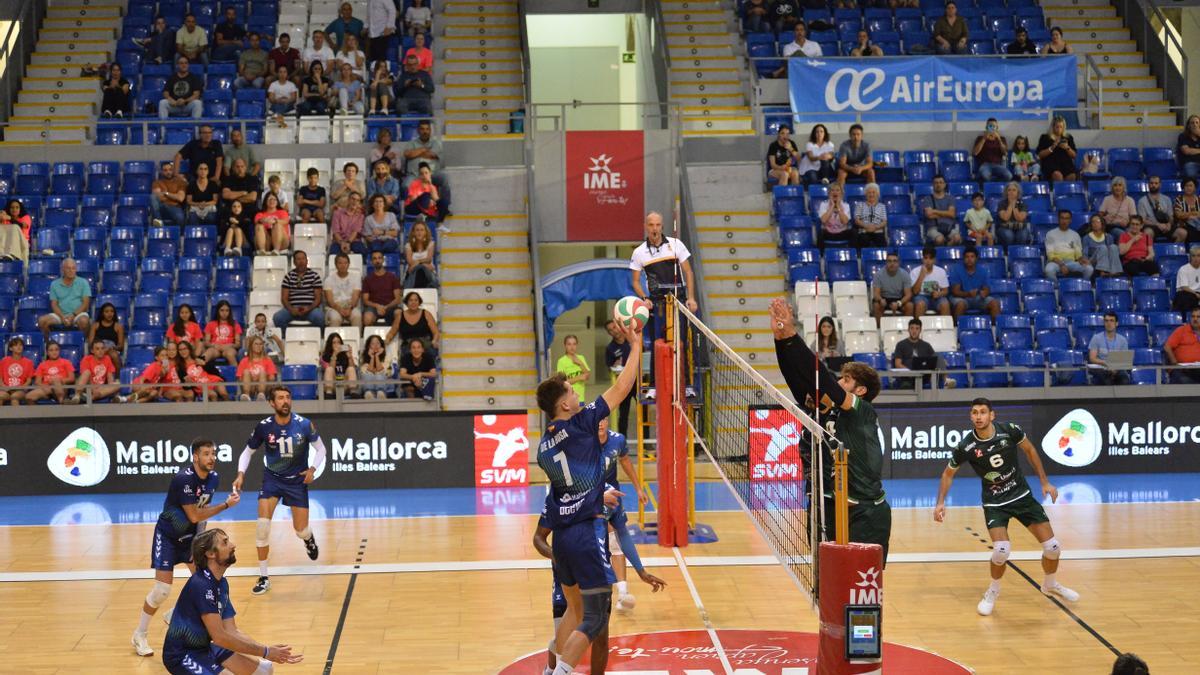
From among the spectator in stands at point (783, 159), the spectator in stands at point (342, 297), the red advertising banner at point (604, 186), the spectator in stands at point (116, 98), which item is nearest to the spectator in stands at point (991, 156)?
the spectator in stands at point (783, 159)

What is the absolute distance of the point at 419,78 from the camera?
24.5 m

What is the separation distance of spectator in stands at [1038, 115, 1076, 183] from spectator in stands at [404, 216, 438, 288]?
33.9 feet

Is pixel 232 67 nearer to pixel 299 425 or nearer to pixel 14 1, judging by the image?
pixel 14 1

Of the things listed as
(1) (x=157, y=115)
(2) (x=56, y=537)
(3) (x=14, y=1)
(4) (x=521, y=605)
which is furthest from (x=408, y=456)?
(3) (x=14, y=1)

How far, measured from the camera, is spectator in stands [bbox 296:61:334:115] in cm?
2412

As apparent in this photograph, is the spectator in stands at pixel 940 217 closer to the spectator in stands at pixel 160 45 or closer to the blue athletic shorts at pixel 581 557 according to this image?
the spectator in stands at pixel 160 45

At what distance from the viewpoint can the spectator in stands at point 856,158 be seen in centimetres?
2323

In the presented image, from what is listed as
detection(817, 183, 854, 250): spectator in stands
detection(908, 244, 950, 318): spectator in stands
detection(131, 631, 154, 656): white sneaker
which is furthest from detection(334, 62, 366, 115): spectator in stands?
detection(131, 631, 154, 656): white sneaker

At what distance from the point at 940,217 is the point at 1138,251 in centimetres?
305

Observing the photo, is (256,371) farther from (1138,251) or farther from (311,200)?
(1138,251)

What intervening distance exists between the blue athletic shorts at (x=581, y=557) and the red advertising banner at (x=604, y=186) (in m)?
14.3

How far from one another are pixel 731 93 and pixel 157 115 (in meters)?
10.1

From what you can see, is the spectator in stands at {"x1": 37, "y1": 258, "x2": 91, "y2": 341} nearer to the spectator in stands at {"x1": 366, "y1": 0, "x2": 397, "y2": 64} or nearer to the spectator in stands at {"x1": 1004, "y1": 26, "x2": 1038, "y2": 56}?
the spectator in stands at {"x1": 366, "y1": 0, "x2": 397, "y2": 64}

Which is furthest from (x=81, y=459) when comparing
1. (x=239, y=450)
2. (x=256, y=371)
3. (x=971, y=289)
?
(x=971, y=289)
